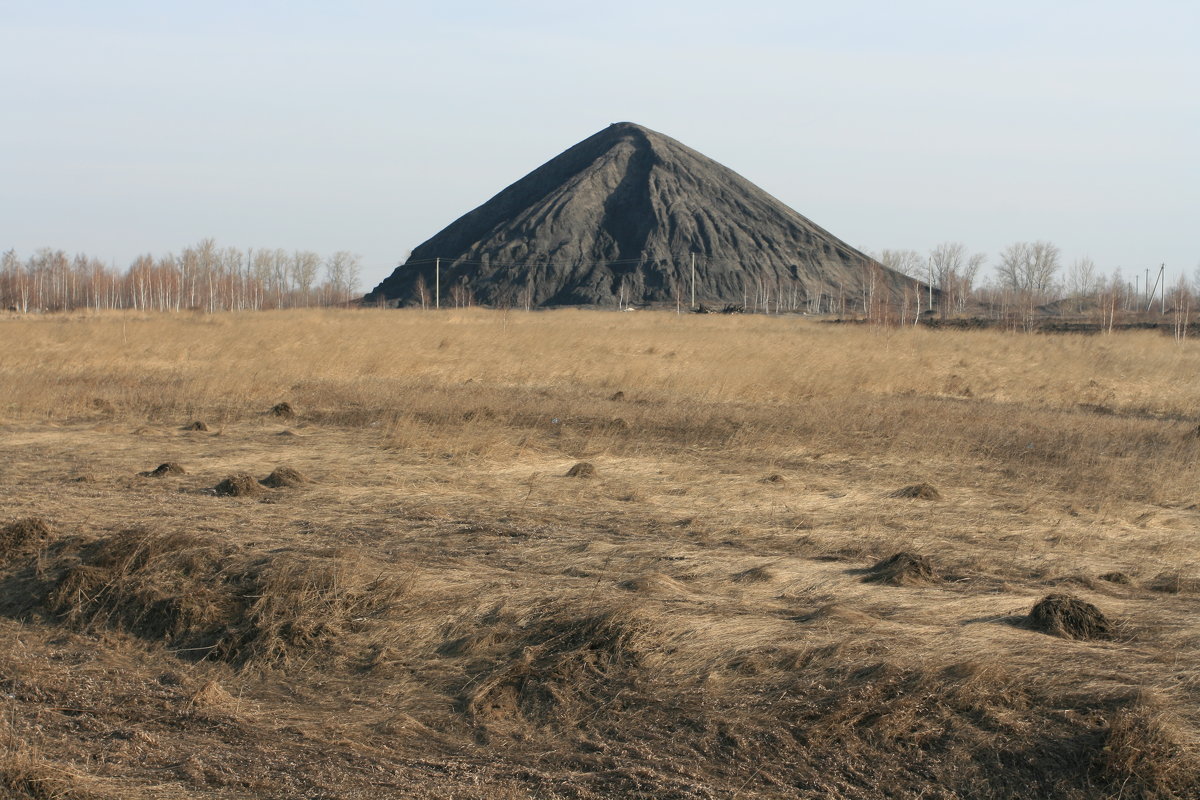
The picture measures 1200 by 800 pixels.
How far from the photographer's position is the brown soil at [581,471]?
473 inches

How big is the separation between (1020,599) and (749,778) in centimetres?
320

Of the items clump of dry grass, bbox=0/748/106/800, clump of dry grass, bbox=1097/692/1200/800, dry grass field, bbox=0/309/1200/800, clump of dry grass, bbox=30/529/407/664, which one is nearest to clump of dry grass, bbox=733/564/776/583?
dry grass field, bbox=0/309/1200/800

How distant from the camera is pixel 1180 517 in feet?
33.4

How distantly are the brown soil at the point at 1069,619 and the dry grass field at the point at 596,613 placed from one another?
Answer: 0.09 ft

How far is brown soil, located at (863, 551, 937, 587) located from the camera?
7496 mm

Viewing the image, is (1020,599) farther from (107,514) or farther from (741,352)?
(741,352)

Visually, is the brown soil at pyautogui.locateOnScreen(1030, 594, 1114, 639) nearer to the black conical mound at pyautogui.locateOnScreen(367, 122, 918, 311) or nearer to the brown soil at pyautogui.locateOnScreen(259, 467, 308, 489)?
the brown soil at pyautogui.locateOnScreen(259, 467, 308, 489)

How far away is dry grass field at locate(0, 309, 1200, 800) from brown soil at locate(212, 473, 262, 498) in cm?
4

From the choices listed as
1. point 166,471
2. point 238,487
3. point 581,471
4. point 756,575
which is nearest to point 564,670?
point 756,575

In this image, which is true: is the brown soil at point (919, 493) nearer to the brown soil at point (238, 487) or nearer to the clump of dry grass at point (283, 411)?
the brown soil at point (238, 487)

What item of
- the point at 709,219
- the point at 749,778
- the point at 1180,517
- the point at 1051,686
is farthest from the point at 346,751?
the point at 709,219

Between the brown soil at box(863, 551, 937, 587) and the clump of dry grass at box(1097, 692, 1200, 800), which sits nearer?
the clump of dry grass at box(1097, 692, 1200, 800)

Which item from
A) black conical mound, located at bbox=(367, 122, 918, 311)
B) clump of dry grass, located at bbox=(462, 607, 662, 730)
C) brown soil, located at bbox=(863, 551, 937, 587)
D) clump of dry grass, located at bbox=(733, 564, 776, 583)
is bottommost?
clump of dry grass, located at bbox=(462, 607, 662, 730)

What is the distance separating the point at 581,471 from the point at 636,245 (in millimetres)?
111221
